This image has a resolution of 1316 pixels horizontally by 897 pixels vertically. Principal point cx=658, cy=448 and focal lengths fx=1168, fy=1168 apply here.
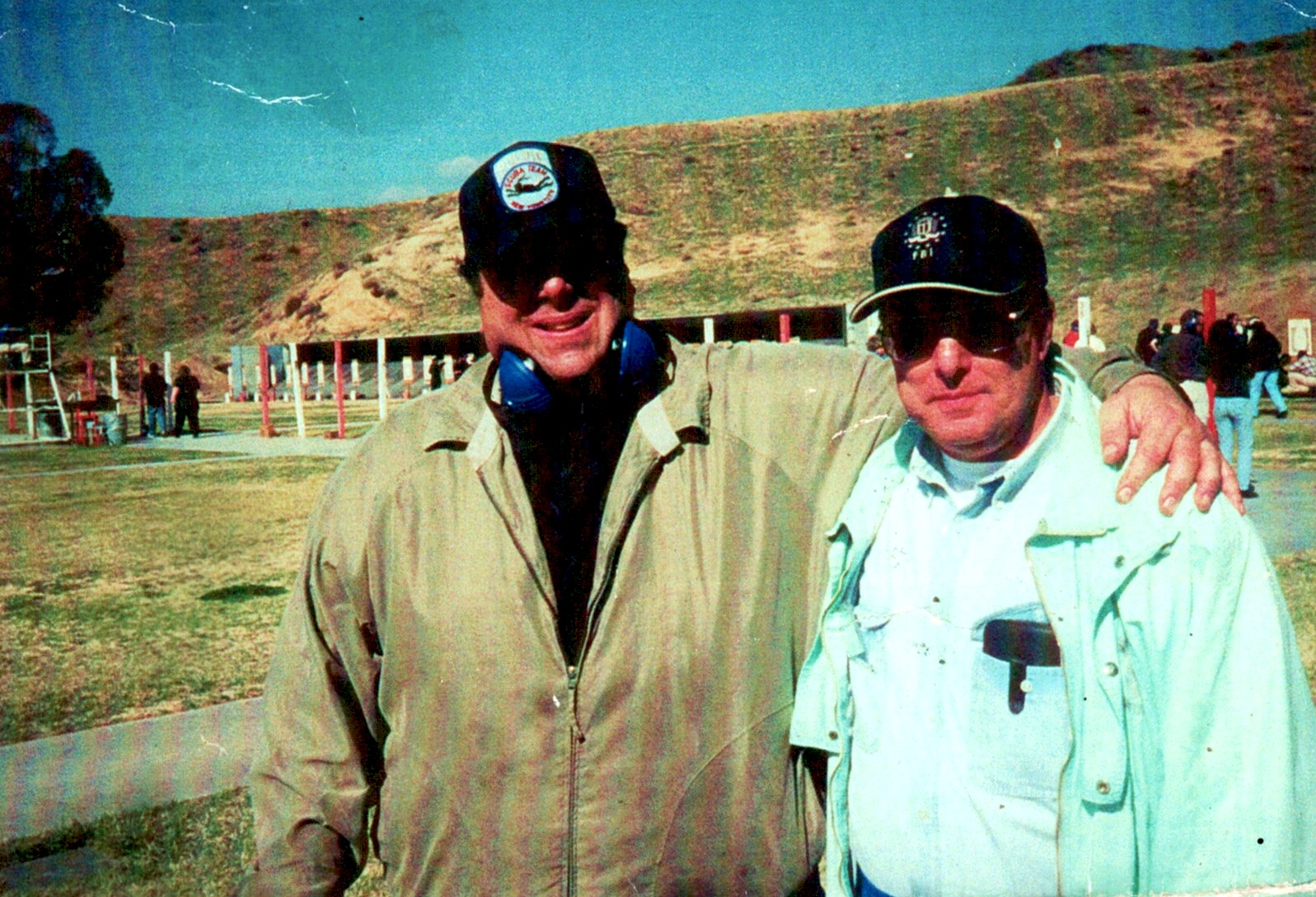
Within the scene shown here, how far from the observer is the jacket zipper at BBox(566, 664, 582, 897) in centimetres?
203

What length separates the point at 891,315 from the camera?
1938 millimetres

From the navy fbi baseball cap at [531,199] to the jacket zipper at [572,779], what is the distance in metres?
0.80

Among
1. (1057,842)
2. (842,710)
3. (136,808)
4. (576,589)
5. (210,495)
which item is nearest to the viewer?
(1057,842)

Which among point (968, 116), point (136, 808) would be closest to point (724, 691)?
Result: point (136, 808)

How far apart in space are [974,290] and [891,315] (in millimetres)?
155

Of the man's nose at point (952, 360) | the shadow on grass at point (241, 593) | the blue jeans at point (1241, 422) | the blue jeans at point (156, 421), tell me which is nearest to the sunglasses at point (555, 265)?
the man's nose at point (952, 360)

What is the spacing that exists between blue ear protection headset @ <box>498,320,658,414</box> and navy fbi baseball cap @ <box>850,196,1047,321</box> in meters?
0.48

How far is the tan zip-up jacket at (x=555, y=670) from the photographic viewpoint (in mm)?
2037

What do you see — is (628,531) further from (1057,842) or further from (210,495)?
(210,495)

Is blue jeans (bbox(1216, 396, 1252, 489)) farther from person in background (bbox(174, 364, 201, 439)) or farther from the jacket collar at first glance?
person in background (bbox(174, 364, 201, 439))

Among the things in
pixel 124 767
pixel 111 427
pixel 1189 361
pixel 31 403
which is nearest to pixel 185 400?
pixel 111 427

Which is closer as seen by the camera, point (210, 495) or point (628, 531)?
point (628, 531)

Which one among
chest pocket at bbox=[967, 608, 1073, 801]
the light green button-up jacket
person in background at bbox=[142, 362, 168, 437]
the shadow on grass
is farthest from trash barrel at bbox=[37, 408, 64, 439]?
the light green button-up jacket

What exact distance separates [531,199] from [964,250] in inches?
31.4
